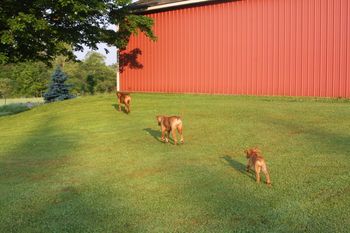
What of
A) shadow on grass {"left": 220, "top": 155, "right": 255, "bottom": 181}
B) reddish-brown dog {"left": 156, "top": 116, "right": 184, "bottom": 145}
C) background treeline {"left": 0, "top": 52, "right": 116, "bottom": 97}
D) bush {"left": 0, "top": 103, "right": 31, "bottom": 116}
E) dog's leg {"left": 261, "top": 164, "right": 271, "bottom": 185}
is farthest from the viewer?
background treeline {"left": 0, "top": 52, "right": 116, "bottom": 97}

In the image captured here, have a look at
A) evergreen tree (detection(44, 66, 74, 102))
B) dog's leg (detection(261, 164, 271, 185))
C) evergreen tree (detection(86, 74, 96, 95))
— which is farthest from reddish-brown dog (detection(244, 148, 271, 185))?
evergreen tree (detection(86, 74, 96, 95))

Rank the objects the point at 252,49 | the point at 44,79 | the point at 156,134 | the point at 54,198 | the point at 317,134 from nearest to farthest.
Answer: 1. the point at 54,198
2. the point at 317,134
3. the point at 156,134
4. the point at 252,49
5. the point at 44,79

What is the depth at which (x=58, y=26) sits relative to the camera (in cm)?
2277

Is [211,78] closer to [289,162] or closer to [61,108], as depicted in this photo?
[61,108]

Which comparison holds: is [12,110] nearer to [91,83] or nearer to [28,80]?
[28,80]

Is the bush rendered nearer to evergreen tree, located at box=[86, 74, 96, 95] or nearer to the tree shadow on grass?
the tree shadow on grass

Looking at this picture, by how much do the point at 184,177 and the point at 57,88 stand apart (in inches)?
1563

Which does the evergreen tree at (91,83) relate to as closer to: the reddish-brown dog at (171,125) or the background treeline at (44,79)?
the background treeline at (44,79)

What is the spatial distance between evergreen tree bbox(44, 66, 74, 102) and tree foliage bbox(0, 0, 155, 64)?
19959 mm

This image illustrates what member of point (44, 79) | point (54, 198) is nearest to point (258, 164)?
point (54, 198)

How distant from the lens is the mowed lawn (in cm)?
558

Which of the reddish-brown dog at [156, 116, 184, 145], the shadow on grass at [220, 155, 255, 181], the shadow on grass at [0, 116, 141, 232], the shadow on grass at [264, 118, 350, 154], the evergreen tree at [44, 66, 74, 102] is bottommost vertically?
the shadow on grass at [0, 116, 141, 232]

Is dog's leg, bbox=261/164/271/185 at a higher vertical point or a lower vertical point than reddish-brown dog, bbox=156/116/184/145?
lower

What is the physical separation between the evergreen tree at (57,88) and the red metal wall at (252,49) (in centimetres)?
1999
